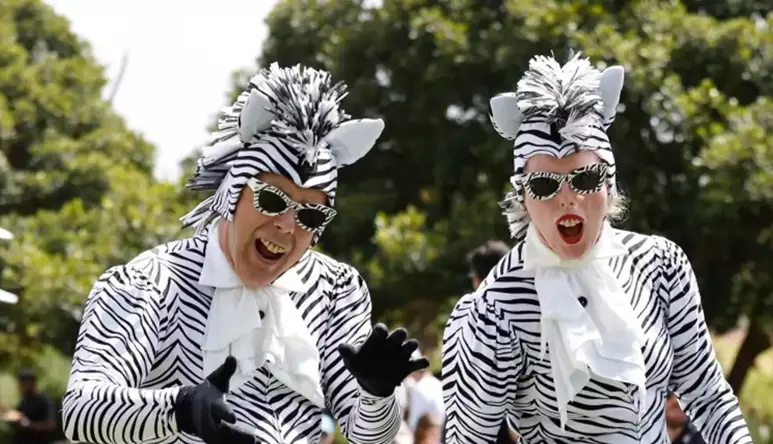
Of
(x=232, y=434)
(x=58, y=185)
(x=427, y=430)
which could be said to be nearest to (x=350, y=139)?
(x=232, y=434)

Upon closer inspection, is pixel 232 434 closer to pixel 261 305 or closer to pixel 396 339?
pixel 396 339

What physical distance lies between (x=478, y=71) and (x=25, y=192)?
5721mm

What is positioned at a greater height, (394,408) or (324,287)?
(324,287)

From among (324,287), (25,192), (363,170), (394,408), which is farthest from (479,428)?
(25,192)

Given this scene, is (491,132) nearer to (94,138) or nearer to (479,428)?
(94,138)

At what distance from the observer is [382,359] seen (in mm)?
3420

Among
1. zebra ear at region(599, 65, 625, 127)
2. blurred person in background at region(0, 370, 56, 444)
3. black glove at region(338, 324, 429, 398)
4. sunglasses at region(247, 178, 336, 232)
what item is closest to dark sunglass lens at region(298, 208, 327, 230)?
sunglasses at region(247, 178, 336, 232)

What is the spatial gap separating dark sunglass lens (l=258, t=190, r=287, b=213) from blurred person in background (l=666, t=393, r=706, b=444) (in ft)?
11.9

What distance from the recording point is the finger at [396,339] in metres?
3.38

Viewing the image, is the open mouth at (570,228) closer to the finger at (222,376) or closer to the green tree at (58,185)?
the finger at (222,376)

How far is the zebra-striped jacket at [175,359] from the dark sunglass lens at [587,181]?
0.70 meters

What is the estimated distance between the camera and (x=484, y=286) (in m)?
3.90

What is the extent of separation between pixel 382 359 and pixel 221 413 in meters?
0.54

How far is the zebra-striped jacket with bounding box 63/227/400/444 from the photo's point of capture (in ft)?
10.9
